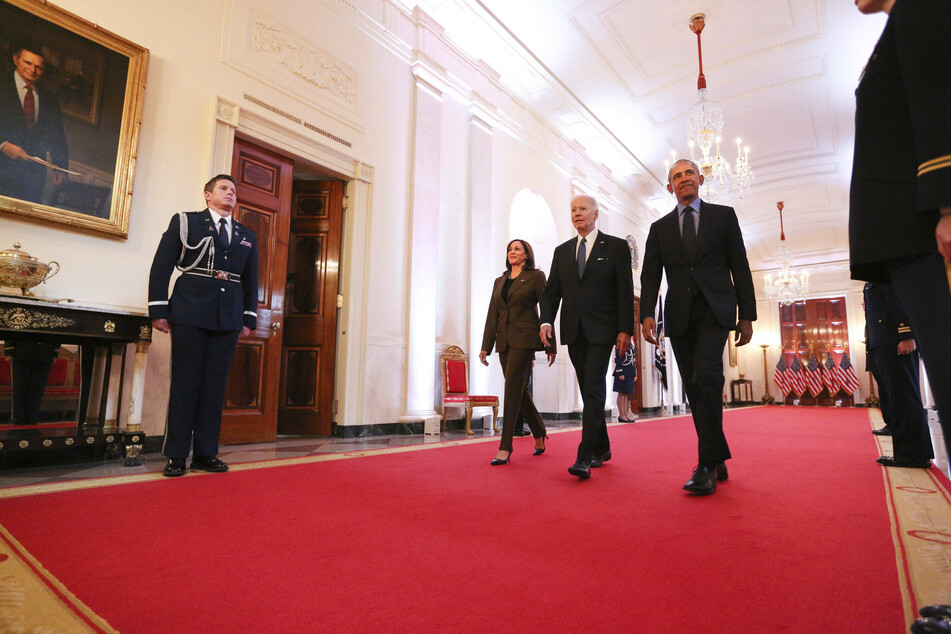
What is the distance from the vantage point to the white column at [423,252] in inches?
209

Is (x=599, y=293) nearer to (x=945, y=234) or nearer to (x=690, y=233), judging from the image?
(x=690, y=233)

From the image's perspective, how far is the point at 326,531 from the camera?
1.52 m

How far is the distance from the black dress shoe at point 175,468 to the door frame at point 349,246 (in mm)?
2146

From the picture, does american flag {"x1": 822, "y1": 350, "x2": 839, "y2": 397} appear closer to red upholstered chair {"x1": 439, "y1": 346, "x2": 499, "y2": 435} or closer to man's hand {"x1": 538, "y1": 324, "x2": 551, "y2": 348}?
red upholstered chair {"x1": 439, "y1": 346, "x2": 499, "y2": 435}

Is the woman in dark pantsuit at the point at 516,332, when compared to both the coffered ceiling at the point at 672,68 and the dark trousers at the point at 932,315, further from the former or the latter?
the coffered ceiling at the point at 672,68

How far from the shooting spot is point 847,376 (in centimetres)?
1435

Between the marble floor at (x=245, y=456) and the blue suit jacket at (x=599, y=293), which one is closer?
the marble floor at (x=245, y=456)

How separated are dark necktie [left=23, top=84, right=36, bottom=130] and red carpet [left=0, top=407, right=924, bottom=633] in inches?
88.2

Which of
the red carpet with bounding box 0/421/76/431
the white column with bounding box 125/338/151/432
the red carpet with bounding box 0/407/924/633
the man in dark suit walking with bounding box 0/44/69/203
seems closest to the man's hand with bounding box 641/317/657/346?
the red carpet with bounding box 0/407/924/633

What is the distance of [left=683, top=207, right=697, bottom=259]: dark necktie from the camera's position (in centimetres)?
238

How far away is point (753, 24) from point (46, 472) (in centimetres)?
825

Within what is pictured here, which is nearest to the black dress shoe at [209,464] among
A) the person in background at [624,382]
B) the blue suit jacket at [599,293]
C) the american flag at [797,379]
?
the blue suit jacket at [599,293]

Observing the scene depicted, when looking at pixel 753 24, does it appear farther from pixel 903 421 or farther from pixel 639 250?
pixel 903 421

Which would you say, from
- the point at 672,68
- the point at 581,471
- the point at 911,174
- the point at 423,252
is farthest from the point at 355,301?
the point at 672,68
